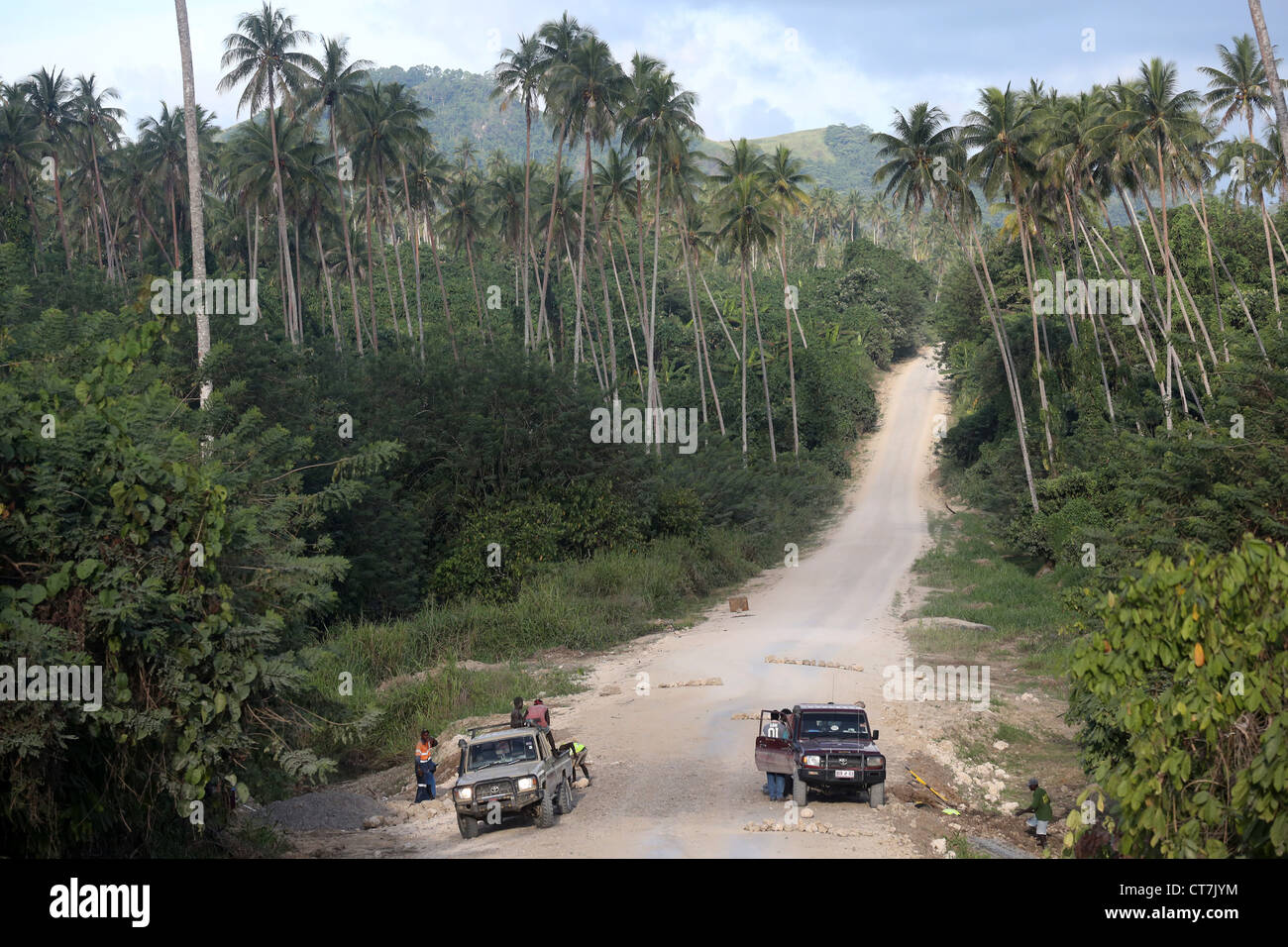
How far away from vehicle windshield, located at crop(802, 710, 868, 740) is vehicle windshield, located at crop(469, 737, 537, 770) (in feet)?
13.8

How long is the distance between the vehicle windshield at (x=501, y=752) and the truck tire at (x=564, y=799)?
73 cm

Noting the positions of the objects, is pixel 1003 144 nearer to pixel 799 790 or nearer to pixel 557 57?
pixel 557 57

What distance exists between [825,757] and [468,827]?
5230mm

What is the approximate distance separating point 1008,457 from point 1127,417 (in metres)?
8.89

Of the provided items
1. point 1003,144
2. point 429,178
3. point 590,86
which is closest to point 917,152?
point 1003,144

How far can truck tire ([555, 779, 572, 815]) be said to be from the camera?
1566cm

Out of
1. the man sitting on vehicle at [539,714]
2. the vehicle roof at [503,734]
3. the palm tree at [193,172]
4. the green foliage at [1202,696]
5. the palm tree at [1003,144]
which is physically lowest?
the man sitting on vehicle at [539,714]

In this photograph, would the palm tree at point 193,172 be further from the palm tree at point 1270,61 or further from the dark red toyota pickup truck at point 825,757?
the palm tree at point 1270,61

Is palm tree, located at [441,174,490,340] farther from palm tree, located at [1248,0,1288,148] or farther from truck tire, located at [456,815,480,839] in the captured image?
truck tire, located at [456,815,480,839]

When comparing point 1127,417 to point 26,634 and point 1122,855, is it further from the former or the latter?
point 26,634

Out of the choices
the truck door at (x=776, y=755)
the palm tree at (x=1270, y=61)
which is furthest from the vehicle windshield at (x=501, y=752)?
the palm tree at (x=1270, y=61)

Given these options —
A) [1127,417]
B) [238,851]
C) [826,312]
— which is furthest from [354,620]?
[826,312]

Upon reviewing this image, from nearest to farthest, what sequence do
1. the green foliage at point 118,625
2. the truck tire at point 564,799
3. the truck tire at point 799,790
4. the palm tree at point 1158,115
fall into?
the green foliage at point 118,625, the truck tire at point 564,799, the truck tire at point 799,790, the palm tree at point 1158,115

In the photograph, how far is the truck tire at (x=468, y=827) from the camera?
14.5 m
